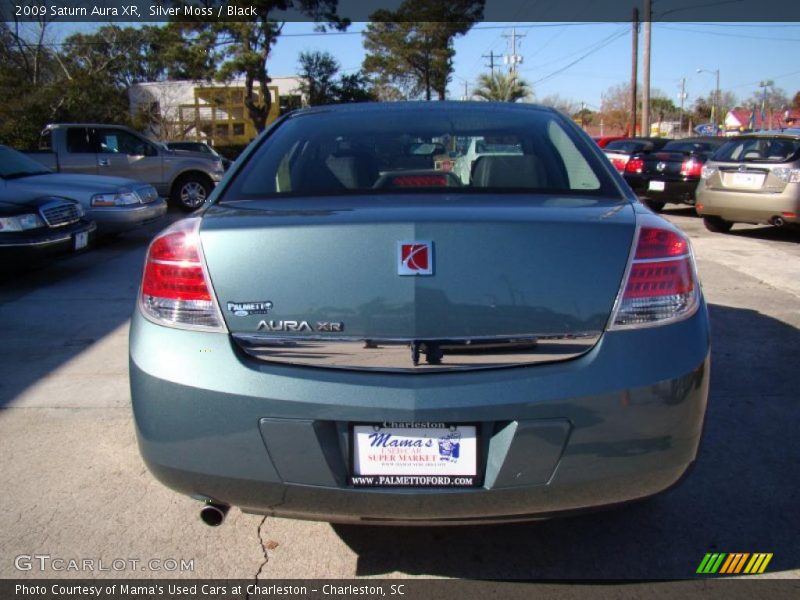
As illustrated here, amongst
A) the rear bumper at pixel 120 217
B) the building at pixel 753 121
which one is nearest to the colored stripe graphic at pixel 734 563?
the rear bumper at pixel 120 217

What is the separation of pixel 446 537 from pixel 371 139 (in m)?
1.62

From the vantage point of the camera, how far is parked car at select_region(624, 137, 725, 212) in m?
12.0

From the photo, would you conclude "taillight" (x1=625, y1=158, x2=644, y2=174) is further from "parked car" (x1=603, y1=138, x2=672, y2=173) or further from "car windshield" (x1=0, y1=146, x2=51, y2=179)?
"car windshield" (x1=0, y1=146, x2=51, y2=179)

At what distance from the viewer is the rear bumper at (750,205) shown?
8.88 meters

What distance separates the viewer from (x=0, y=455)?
10.5ft

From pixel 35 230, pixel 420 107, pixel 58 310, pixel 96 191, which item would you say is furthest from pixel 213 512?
pixel 96 191

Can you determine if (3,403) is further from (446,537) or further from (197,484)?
(446,537)

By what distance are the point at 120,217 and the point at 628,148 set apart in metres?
11.0

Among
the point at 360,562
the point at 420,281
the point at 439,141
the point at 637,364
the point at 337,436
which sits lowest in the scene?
the point at 360,562

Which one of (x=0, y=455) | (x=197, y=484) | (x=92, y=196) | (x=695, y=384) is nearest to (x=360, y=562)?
(x=197, y=484)

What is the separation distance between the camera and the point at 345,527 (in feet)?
8.64

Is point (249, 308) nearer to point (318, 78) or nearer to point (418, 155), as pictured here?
point (418, 155)

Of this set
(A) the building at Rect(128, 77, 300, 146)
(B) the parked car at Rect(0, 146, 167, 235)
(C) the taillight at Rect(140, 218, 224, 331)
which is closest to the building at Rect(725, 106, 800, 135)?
(B) the parked car at Rect(0, 146, 167, 235)

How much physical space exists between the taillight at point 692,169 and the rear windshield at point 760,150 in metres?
1.78
